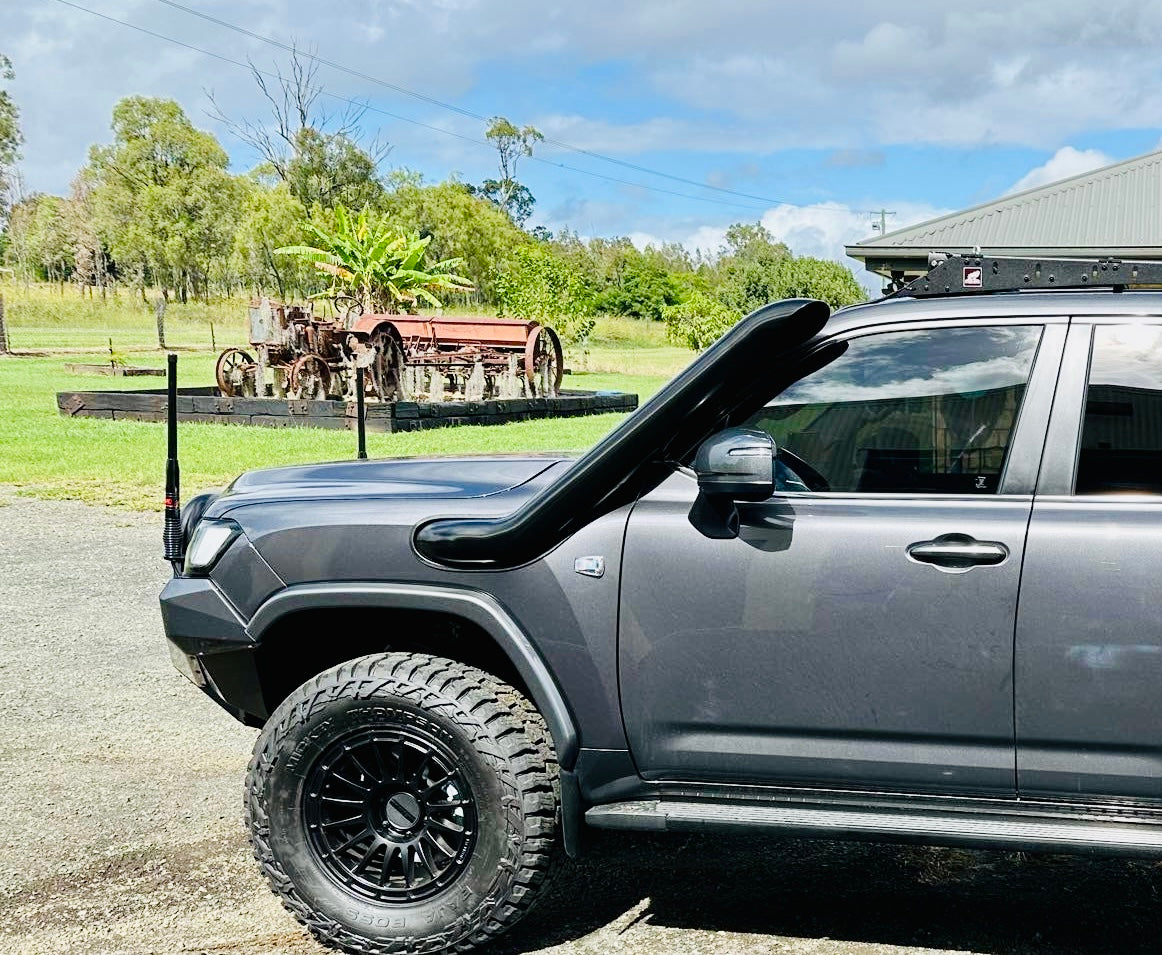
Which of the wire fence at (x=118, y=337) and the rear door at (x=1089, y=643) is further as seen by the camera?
the wire fence at (x=118, y=337)

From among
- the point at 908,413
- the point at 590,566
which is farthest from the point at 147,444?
the point at 908,413

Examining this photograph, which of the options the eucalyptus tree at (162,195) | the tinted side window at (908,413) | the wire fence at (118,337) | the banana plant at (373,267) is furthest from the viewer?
the eucalyptus tree at (162,195)

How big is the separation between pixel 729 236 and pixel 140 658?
4819 inches

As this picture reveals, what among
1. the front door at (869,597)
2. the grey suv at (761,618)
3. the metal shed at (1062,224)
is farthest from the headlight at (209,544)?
the metal shed at (1062,224)

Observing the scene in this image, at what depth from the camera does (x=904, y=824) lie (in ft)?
9.82

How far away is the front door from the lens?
2.96 meters

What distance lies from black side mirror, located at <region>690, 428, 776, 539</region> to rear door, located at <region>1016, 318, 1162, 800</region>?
2.11ft

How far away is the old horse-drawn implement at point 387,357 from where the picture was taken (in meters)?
22.0

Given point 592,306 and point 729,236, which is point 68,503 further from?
point 729,236

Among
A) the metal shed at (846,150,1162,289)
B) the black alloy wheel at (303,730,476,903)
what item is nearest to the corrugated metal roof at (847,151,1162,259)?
the metal shed at (846,150,1162,289)

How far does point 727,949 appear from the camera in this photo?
11.1 ft

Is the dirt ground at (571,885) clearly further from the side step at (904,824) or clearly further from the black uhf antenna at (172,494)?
the black uhf antenna at (172,494)

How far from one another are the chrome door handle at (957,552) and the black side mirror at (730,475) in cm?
39

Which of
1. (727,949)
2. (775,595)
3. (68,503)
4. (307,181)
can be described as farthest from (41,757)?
(307,181)
